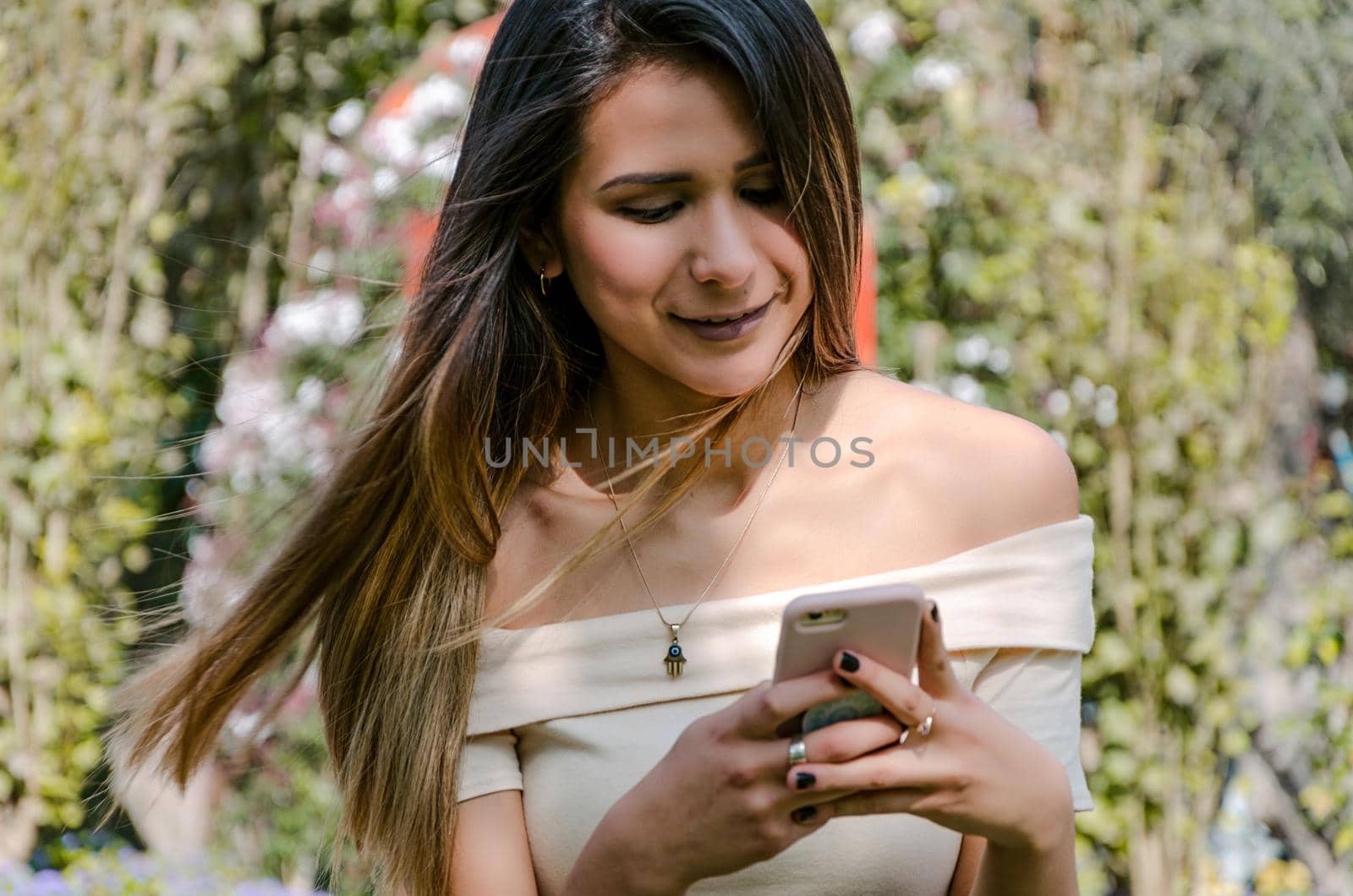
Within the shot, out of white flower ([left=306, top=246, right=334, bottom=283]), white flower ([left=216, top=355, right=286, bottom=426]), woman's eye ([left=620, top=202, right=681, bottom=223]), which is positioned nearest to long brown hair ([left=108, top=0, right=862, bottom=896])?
woman's eye ([left=620, top=202, right=681, bottom=223])

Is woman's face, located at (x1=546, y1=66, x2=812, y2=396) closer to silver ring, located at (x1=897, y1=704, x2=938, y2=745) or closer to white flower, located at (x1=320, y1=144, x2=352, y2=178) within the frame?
silver ring, located at (x1=897, y1=704, x2=938, y2=745)

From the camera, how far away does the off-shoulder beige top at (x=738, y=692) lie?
1.66m

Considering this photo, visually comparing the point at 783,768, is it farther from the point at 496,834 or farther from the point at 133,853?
the point at 133,853

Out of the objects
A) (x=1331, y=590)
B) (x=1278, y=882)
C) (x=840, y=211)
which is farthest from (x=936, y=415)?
(x=1278, y=882)

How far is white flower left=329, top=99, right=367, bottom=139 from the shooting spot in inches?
189

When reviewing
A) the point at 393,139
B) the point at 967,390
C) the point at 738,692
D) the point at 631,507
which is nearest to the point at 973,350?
the point at 967,390

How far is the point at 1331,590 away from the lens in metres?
3.56

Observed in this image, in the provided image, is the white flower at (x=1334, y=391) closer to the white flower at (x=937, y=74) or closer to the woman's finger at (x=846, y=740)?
the white flower at (x=937, y=74)

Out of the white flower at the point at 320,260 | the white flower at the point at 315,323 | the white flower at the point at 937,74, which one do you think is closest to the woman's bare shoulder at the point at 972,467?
the white flower at the point at 315,323

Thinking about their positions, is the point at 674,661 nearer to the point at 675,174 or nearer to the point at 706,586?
the point at 706,586

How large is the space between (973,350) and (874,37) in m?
1.06

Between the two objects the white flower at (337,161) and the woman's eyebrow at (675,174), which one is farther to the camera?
the white flower at (337,161)

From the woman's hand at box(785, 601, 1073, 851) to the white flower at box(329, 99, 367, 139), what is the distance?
394 cm

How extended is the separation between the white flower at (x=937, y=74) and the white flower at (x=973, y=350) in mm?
820
